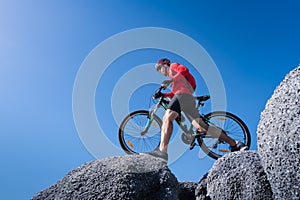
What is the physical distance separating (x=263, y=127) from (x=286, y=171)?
0.59m

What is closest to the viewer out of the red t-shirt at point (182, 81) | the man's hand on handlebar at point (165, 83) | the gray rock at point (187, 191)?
the gray rock at point (187, 191)

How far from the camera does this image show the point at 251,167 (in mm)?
4020

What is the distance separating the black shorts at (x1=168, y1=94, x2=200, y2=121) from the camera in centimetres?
632

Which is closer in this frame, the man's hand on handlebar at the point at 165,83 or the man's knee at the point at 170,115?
the man's knee at the point at 170,115

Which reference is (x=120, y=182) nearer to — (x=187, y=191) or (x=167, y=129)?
(x=187, y=191)

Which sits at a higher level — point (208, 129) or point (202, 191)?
point (208, 129)

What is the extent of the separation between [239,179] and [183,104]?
2.57m

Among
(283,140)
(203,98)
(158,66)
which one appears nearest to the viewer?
(283,140)

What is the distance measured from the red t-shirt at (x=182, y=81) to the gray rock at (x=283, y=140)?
268 centimetres

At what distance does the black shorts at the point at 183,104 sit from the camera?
6.32m

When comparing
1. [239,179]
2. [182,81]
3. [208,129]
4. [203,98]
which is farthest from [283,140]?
[203,98]

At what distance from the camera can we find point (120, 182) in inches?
175

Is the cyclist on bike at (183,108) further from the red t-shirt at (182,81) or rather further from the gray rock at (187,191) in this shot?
the gray rock at (187,191)

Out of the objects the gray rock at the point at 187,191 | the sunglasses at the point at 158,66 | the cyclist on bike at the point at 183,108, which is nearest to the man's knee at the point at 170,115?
the cyclist on bike at the point at 183,108
